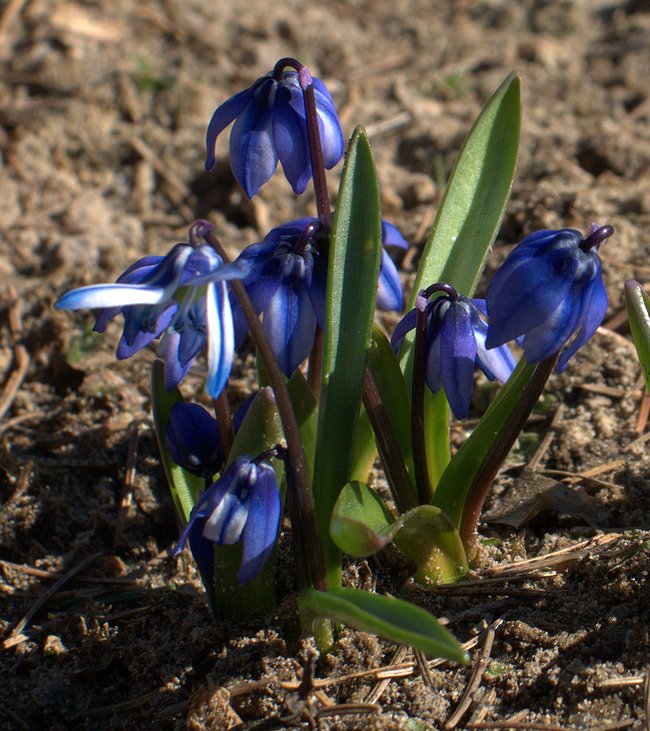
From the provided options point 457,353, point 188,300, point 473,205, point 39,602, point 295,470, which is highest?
point 473,205

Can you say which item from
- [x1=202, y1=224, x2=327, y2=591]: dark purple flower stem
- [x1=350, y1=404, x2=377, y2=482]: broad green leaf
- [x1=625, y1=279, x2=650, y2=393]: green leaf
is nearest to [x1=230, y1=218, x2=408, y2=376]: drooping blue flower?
[x1=202, y1=224, x2=327, y2=591]: dark purple flower stem

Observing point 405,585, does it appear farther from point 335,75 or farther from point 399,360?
point 335,75

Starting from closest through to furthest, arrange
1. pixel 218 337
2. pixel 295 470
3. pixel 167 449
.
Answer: pixel 218 337, pixel 295 470, pixel 167 449

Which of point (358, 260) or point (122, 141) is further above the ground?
point (122, 141)

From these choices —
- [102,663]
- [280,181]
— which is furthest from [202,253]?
[280,181]

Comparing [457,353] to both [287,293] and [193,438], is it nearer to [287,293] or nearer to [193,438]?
[287,293]

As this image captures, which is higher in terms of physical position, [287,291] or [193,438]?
[287,291]

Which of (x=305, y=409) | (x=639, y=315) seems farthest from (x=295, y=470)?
(x=639, y=315)

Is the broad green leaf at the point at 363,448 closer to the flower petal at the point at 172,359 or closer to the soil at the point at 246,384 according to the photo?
the soil at the point at 246,384
